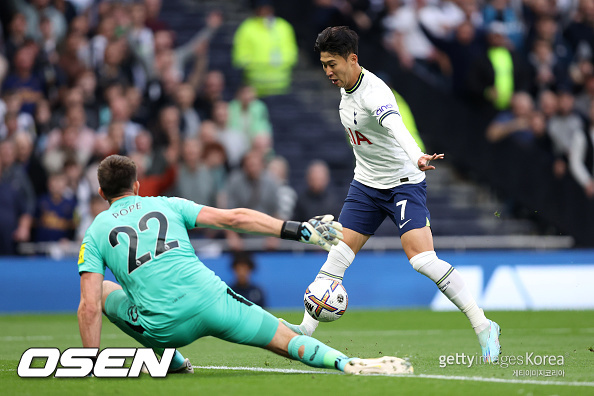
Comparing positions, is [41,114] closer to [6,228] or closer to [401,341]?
[6,228]

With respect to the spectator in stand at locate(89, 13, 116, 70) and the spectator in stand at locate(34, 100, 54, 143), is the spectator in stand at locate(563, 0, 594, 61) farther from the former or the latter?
the spectator in stand at locate(34, 100, 54, 143)

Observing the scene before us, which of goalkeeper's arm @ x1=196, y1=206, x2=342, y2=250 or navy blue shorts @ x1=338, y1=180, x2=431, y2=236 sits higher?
goalkeeper's arm @ x1=196, y1=206, x2=342, y2=250

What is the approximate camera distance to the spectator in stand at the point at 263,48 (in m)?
17.7

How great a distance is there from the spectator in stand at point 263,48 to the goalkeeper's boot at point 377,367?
11.9m

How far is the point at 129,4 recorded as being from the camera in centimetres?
1758

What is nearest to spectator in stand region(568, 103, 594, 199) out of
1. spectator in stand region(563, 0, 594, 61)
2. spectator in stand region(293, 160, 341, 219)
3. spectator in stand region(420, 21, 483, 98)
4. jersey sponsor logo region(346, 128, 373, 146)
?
spectator in stand region(420, 21, 483, 98)

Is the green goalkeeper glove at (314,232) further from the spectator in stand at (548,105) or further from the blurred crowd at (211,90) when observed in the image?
the spectator in stand at (548,105)

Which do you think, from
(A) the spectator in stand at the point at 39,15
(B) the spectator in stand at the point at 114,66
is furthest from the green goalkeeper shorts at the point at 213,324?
(A) the spectator in stand at the point at 39,15

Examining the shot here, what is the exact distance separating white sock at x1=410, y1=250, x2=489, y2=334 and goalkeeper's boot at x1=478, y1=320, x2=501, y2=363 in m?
0.05

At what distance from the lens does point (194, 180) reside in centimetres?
1522

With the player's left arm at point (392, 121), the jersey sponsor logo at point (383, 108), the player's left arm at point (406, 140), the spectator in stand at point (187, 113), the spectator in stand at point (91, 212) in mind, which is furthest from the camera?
the spectator in stand at point (187, 113)

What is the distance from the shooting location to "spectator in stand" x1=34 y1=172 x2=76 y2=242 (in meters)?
14.8

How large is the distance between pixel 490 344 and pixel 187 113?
9.39 m

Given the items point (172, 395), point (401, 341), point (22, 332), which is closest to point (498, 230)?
point (401, 341)
